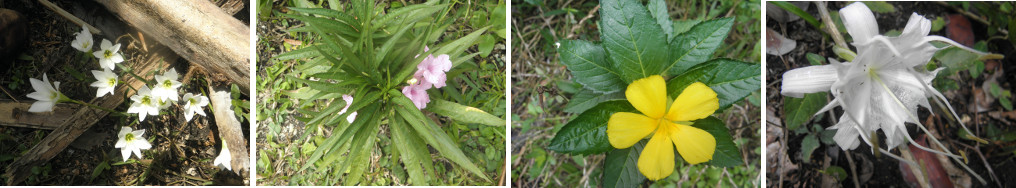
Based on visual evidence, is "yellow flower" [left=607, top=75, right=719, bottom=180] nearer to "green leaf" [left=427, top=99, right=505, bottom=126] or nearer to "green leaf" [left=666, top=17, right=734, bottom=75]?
"green leaf" [left=666, top=17, right=734, bottom=75]

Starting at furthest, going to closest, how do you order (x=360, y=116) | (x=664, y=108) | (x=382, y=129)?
(x=382, y=129)
(x=360, y=116)
(x=664, y=108)

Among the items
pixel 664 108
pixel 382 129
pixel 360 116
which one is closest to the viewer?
pixel 664 108

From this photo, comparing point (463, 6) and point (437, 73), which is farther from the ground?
point (463, 6)

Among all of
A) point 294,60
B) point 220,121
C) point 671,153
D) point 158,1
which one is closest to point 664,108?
point 671,153

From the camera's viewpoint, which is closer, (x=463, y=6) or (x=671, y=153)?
(x=671, y=153)

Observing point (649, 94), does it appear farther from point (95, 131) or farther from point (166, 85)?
point (95, 131)

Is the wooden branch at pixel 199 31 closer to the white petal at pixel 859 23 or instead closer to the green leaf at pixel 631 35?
the green leaf at pixel 631 35

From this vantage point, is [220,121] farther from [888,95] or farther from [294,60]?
[888,95]
